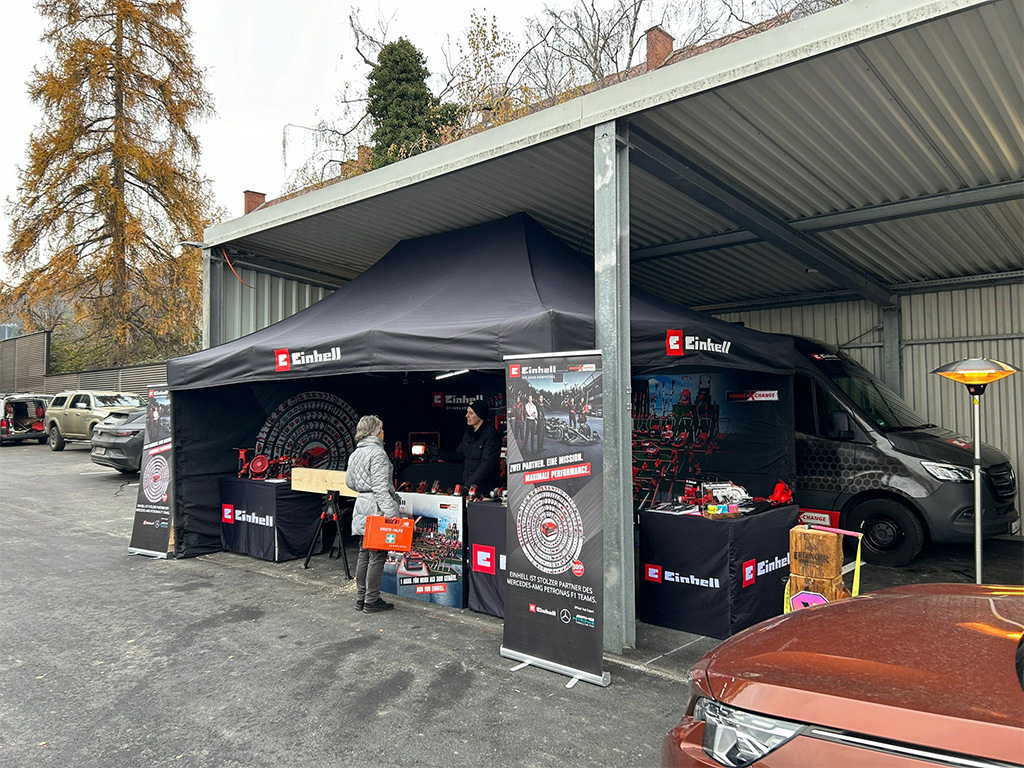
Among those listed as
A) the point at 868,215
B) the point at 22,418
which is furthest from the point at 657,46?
the point at 22,418

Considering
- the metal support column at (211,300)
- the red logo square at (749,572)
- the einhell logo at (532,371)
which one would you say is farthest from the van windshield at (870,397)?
the metal support column at (211,300)

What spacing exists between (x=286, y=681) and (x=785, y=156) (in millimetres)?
5571

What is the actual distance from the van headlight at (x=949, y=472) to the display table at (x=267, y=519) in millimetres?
6717

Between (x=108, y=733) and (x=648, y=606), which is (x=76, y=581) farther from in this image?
(x=648, y=606)

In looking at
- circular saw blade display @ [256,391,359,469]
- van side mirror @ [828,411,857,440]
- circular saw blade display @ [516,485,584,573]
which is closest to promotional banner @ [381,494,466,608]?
circular saw blade display @ [516,485,584,573]

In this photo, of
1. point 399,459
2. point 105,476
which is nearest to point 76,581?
point 399,459

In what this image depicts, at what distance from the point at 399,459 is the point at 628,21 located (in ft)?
60.2

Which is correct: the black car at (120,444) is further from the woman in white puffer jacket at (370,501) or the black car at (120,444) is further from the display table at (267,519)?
the woman in white puffer jacket at (370,501)

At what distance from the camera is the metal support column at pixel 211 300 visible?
8461mm

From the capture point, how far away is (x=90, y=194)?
75.2 ft

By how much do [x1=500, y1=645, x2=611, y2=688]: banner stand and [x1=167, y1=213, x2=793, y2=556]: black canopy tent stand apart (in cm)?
205

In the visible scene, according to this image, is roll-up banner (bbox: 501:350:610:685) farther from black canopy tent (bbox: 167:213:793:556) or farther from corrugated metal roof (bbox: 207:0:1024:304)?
corrugated metal roof (bbox: 207:0:1024:304)

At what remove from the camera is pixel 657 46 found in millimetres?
19375

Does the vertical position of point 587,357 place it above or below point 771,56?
below
